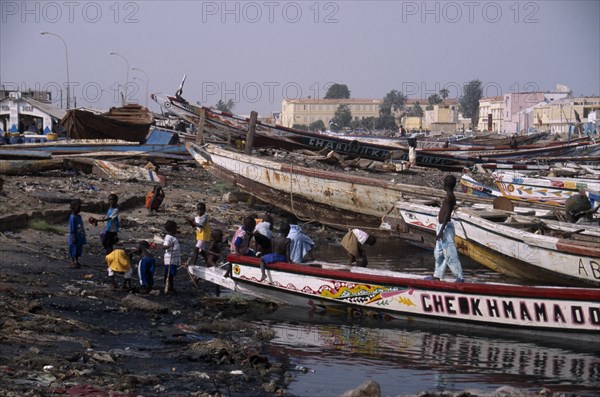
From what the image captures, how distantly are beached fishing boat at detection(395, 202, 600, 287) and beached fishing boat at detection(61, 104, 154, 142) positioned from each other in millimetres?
21458

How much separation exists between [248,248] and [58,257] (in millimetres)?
3165

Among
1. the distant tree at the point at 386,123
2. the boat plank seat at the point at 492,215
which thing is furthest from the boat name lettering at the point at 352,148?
the distant tree at the point at 386,123

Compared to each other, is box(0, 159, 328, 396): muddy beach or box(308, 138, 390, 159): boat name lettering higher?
box(308, 138, 390, 159): boat name lettering

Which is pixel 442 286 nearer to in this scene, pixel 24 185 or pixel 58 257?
pixel 58 257

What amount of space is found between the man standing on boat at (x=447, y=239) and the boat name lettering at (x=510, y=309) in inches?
16.4

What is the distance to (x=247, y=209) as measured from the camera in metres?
23.0

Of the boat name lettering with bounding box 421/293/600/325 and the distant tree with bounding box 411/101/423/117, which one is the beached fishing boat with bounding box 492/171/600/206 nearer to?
the boat name lettering with bounding box 421/293/600/325

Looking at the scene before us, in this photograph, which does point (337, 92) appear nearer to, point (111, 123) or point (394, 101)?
point (394, 101)

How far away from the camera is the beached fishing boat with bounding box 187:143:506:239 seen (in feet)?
66.9

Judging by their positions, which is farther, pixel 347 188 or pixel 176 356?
pixel 347 188

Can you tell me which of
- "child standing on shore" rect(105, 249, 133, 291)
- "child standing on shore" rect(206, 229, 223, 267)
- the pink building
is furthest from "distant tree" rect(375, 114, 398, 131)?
"child standing on shore" rect(105, 249, 133, 291)

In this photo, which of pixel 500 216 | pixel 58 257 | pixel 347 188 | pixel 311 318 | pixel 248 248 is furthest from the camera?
pixel 347 188

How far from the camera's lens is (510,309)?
1041 cm

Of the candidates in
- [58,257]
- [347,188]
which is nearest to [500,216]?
[347,188]
